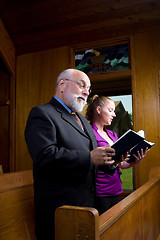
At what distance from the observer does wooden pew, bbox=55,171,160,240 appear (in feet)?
2.86

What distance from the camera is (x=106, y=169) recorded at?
177 centimetres

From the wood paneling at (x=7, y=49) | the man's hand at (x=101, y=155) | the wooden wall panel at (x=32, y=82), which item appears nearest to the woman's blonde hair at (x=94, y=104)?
the man's hand at (x=101, y=155)

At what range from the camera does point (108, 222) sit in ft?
3.41

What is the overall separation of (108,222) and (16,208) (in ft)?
3.06

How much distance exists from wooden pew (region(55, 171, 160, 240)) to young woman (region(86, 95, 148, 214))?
234 millimetres

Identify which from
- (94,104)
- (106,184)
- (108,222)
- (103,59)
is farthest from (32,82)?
(108,222)

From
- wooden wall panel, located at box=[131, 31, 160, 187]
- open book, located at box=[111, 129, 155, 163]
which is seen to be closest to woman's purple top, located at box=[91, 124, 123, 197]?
open book, located at box=[111, 129, 155, 163]

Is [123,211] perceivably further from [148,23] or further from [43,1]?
[43,1]

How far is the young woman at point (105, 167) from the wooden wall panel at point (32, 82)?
70.9 inches

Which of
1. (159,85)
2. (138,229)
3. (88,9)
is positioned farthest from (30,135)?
(88,9)

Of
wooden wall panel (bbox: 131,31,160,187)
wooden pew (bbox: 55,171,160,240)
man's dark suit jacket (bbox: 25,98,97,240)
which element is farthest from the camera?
wooden wall panel (bbox: 131,31,160,187)

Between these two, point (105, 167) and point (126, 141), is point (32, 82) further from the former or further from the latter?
point (126, 141)

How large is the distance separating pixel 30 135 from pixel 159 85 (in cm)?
247

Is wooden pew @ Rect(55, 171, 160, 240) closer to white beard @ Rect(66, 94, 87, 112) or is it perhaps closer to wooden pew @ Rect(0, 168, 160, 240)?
wooden pew @ Rect(0, 168, 160, 240)
